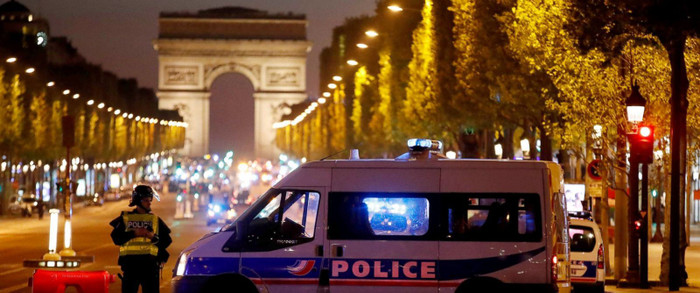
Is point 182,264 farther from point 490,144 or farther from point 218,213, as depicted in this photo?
point 218,213

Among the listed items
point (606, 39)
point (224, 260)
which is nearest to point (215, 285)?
point (224, 260)

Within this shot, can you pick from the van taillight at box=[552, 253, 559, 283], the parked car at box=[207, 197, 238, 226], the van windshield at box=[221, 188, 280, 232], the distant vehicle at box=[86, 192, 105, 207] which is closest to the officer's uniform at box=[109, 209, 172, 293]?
the van windshield at box=[221, 188, 280, 232]

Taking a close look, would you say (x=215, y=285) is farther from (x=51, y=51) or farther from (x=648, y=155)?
(x=51, y=51)

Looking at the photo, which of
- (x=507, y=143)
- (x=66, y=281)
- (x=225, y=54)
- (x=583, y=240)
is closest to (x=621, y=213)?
(x=583, y=240)

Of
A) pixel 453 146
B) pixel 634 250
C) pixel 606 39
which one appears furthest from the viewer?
pixel 453 146

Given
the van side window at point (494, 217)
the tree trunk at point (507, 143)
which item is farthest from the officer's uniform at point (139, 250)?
the tree trunk at point (507, 143)

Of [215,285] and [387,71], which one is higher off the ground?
[387,71]
